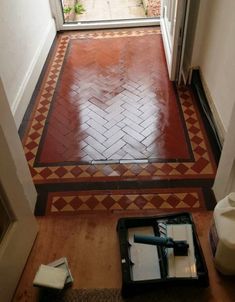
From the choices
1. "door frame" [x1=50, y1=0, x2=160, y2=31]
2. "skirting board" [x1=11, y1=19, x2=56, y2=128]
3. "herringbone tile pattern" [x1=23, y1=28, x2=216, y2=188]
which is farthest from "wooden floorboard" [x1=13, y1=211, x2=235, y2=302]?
"door frame" [x1=50, y1=0, x2=160, y2=31]

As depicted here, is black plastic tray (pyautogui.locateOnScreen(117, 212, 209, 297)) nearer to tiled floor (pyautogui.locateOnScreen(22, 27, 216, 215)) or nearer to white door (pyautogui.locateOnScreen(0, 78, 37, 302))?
tiled floor (pyautogui.locateOnScreen(22, 27, 216, 215))

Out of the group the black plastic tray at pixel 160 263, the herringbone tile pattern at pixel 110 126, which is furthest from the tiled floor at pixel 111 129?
the black plastic tray at pixel 160 263

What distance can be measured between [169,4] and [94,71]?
801 millimetres

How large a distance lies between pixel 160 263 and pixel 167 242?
102mm

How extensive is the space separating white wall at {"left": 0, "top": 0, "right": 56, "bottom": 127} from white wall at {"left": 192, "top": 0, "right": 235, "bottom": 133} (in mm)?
1270

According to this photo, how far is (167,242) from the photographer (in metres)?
1.12

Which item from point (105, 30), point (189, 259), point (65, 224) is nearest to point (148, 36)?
point (105, 30)

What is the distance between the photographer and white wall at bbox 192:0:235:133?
5.68 ft

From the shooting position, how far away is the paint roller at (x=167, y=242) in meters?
1.11

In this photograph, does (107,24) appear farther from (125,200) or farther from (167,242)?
(167,242)

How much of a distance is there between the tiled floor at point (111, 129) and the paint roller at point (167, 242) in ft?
1.46

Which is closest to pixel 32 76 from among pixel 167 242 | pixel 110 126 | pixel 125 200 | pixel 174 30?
pixel 110 126

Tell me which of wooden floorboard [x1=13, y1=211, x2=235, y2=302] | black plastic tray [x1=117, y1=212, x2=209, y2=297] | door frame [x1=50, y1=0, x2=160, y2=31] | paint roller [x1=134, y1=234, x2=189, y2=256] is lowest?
wooden floorboard [x1=13, y1=211, x2=235, y2=302]

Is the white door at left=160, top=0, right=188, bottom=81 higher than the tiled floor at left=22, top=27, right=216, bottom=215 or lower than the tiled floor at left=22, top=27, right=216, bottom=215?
higher
